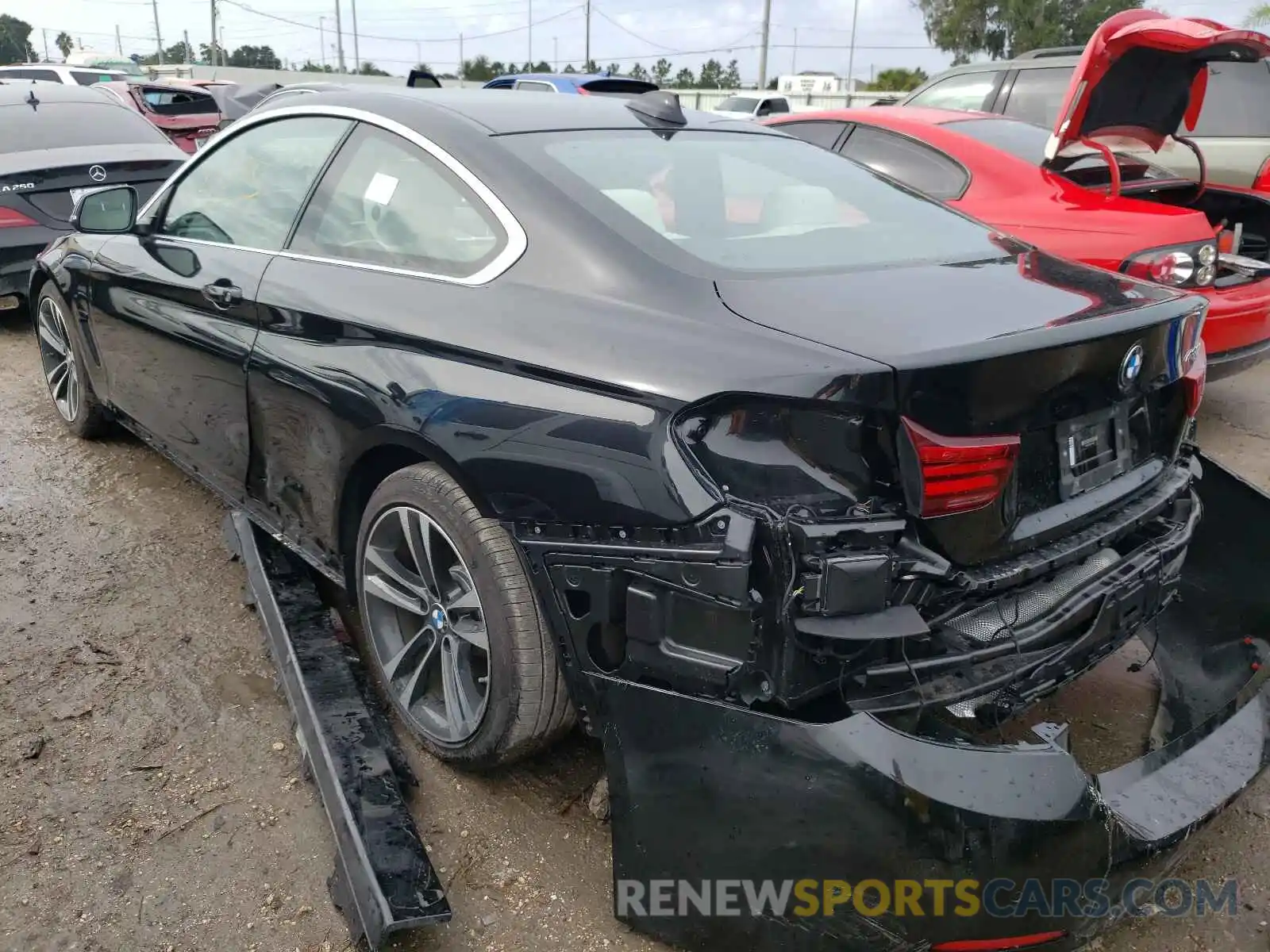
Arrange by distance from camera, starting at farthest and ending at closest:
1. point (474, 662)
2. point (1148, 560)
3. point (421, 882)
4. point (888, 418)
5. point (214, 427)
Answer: point (214, 427), point (474, 662), point (1148, 560), point (421, 882), point (888, 418)

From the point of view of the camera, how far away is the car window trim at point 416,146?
7.02ft

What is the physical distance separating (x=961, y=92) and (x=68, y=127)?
20.7 ft

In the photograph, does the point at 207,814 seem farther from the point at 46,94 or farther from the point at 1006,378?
the point at 46,94

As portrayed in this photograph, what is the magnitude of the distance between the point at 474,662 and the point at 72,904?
92cm

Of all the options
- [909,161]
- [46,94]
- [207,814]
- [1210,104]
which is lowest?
[207,814]

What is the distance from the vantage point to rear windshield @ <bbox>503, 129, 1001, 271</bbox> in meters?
2.15

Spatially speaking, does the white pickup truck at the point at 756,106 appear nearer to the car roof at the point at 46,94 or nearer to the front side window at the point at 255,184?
the car roof at the point at 46,94

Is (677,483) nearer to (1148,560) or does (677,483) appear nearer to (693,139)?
(1148,560)

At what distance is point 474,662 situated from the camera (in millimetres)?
2275

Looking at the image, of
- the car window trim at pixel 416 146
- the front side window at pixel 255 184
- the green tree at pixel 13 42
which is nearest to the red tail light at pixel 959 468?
the car window trim at pixel 416 146

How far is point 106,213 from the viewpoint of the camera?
344cm

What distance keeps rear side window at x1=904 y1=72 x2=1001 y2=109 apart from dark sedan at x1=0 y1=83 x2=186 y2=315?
538cm

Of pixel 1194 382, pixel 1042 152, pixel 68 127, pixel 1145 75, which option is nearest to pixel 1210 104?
pixel 1042 152

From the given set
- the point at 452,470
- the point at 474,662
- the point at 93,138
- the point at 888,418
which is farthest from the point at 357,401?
the point at 93,138
